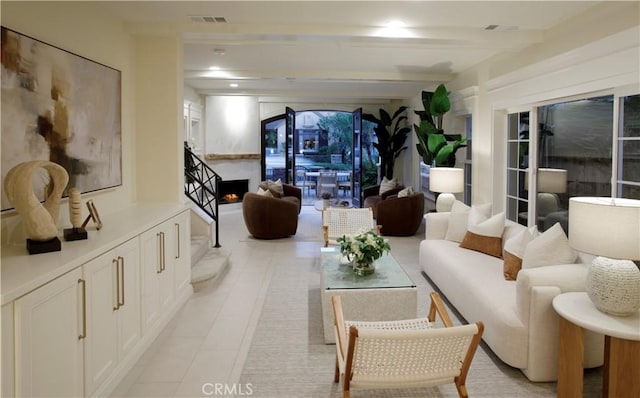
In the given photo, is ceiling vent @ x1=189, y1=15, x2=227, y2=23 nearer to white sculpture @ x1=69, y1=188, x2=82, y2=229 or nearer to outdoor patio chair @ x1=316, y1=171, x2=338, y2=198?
white sculpture @ x1=69, y1=188, x2=82, y2=229

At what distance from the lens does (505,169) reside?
570 centimetres

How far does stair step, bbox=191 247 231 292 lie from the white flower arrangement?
1701 mm

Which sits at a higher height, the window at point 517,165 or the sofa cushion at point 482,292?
the window at point 517,165

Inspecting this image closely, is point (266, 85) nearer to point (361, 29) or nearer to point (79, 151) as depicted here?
point (361, 29)

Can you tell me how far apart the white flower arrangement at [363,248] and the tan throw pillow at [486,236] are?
1.21 metres

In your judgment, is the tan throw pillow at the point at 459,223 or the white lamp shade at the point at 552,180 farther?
the tan throw pillow at the point at 459,223

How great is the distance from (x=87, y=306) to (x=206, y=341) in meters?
1.29

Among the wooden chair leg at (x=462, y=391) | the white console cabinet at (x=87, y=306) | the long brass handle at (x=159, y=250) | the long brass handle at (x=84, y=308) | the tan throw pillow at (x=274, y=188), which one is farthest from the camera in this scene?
the tan throw pillow at (x=274, y=188)

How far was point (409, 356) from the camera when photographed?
207 cm

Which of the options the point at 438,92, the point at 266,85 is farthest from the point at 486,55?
the point at 266,85

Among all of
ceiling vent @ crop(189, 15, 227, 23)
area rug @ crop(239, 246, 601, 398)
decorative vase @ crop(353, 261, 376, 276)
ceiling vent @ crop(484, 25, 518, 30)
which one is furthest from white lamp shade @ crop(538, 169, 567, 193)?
ceiling vent @ crop(189, 15, 227, 23)

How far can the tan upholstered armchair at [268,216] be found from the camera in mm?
7160

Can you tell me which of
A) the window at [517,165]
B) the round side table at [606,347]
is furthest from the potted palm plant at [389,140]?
the round side table at [606,347]

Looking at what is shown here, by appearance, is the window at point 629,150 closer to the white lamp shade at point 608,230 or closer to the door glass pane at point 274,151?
the white lamp shade at point 608,230
